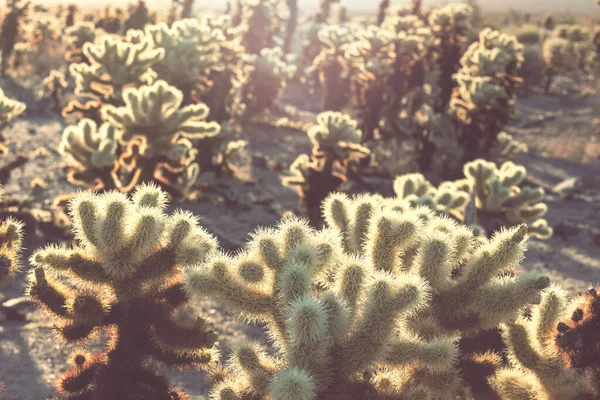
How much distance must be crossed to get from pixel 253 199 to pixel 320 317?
8559mm

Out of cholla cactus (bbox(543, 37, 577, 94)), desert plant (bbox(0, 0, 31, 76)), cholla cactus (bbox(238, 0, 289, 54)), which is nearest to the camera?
desert plant (bbox(0, 0, 31, 76))

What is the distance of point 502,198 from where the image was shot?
7.96 metres

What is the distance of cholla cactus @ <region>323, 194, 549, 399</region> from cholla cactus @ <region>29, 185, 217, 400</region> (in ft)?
3.51

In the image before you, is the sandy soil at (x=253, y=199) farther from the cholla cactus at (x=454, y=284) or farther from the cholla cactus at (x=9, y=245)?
the cholla cactus at (x=454, y=284)

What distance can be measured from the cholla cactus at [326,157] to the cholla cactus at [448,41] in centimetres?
780

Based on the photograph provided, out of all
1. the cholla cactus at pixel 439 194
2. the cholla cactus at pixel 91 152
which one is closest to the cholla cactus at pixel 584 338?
the cholla cactus at pixel 439 194

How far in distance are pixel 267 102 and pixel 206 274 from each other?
49.4ft

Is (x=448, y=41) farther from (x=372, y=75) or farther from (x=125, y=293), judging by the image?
(x=125, y=293)

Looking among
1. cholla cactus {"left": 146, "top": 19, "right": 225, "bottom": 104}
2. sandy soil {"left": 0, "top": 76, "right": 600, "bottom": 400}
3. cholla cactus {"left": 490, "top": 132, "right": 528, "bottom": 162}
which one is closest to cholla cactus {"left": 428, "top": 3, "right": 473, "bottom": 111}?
cholla cactus {"left": 490, "top": 132, "right": 528, "bottom": 162}

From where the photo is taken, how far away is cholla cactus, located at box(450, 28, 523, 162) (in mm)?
12250

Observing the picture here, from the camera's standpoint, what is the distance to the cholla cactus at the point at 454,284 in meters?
3.26

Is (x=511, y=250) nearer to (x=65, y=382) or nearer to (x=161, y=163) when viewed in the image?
(x=65, y=382)

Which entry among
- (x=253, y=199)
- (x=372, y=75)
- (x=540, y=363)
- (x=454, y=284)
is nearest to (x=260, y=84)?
(x=372, y=75)

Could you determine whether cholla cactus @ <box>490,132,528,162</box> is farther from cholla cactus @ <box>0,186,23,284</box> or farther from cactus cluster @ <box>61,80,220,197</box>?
cholla cactus @ <box>0,186,23,284</box>
